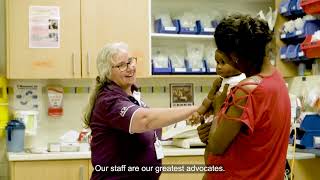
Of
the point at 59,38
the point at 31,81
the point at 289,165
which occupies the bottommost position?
the point at 289,165

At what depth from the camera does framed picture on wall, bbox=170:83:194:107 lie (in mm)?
3891

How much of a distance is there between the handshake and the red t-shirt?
98 mm

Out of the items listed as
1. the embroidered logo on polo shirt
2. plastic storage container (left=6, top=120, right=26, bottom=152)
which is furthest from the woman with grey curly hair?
plastic storage container (left=6, top=120, right=26, bottom=152)

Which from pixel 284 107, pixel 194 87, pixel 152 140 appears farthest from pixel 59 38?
pixel 284 107

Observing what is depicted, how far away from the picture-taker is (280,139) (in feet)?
4.69

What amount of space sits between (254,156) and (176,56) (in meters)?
2.41

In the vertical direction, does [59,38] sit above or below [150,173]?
above

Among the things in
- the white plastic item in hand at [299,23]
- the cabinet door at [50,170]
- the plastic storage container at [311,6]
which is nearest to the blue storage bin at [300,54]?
the white plastic item in hand at [299,23]

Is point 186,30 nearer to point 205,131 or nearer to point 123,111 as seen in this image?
point 123,111

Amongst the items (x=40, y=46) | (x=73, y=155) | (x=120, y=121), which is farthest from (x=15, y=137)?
(x=120, y=121)

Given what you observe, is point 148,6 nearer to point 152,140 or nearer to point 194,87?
point 194,87

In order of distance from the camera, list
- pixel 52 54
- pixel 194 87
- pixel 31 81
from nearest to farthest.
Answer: pixel 52 54
pixel 31 81
pixel 194 87

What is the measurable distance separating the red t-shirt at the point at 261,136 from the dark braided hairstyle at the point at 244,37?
90 mm

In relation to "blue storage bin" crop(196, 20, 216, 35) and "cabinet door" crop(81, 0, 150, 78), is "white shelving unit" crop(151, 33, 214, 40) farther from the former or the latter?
"cabinet door" crop(81, 0, 150, 78)
